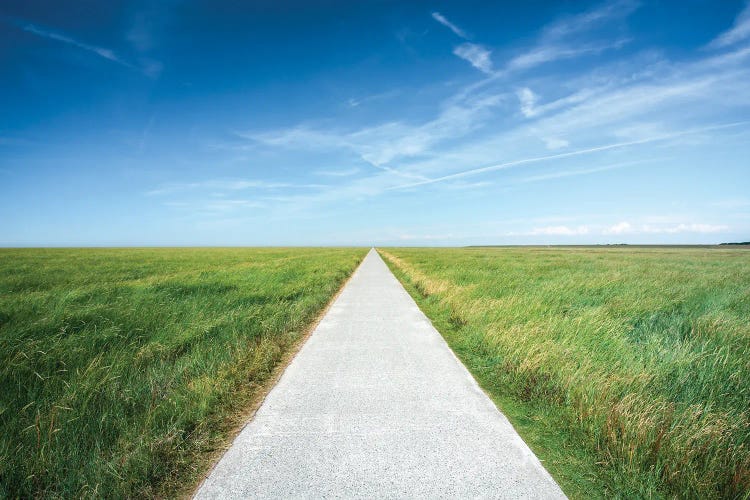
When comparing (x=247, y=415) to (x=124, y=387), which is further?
(x=124, y=387)

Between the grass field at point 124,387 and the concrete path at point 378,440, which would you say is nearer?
the concrete path at point 378,440

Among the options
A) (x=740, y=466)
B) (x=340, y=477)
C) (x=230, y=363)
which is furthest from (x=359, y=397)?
(x=740, y=466)

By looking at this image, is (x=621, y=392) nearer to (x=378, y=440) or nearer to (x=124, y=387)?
(x=378, y=440)

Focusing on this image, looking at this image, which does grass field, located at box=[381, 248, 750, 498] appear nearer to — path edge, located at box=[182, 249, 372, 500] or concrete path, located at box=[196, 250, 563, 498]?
concrete path, located at box=[196, 250, 563, 498]

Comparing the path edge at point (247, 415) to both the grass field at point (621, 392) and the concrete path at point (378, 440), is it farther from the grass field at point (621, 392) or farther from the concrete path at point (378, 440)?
the grass field at point (621, 392)

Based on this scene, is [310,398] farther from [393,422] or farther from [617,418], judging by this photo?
[617,418]

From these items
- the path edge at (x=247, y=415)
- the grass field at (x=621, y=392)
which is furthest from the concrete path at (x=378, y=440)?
the grass field at (x=621, y=392)

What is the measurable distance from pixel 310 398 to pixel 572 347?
429cm

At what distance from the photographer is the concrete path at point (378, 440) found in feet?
8.63

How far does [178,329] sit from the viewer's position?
668 centimetres

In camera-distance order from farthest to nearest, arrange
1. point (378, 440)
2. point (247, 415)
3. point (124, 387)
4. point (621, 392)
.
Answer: point (124, 387) → point (621, 392) → point (247, 415) → point (378, 440)

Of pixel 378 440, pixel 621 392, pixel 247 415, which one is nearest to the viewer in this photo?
pixel 378 440

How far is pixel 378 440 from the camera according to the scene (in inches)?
128

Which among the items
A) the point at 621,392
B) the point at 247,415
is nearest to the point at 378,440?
the point at 247,415
